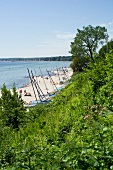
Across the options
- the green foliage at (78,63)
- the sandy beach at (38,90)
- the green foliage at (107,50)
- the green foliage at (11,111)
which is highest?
the green foliage at (107,50)

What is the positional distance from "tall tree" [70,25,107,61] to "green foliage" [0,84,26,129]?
1889 inches

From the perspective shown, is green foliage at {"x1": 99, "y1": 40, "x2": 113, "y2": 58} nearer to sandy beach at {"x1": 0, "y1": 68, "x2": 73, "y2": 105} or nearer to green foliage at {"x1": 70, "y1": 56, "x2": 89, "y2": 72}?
green foliage at {"x1": 70, "y1": 56, "x2": 89, "y2": 72}

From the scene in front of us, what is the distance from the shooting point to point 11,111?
19562 millimetres

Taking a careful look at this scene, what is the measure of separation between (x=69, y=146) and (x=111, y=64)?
6991 mm

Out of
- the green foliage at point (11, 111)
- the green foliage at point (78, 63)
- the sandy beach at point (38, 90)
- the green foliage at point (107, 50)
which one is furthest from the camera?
the green foliage at point (78, 63)

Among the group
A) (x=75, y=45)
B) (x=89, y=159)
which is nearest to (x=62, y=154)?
(x=89, y=159)

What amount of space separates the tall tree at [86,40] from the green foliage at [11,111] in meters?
48.0

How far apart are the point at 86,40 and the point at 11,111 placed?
52.2 m

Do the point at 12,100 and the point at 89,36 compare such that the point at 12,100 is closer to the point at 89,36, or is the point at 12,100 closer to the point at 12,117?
the point at 12,117

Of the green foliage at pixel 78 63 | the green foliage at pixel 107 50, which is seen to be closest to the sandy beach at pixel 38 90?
the green foliage at pixel 78 63

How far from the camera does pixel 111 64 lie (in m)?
9.77

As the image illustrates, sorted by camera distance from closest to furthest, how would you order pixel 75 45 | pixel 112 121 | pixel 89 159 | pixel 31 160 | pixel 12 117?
1. pixel 89 159
2. pixel 31 160
3. pixel 112 121
4. pixel 12 117
5. pixel 75 45

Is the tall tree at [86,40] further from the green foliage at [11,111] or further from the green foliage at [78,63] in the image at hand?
the green foliage at [11,111]

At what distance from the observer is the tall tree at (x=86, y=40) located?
6775 centimetres
